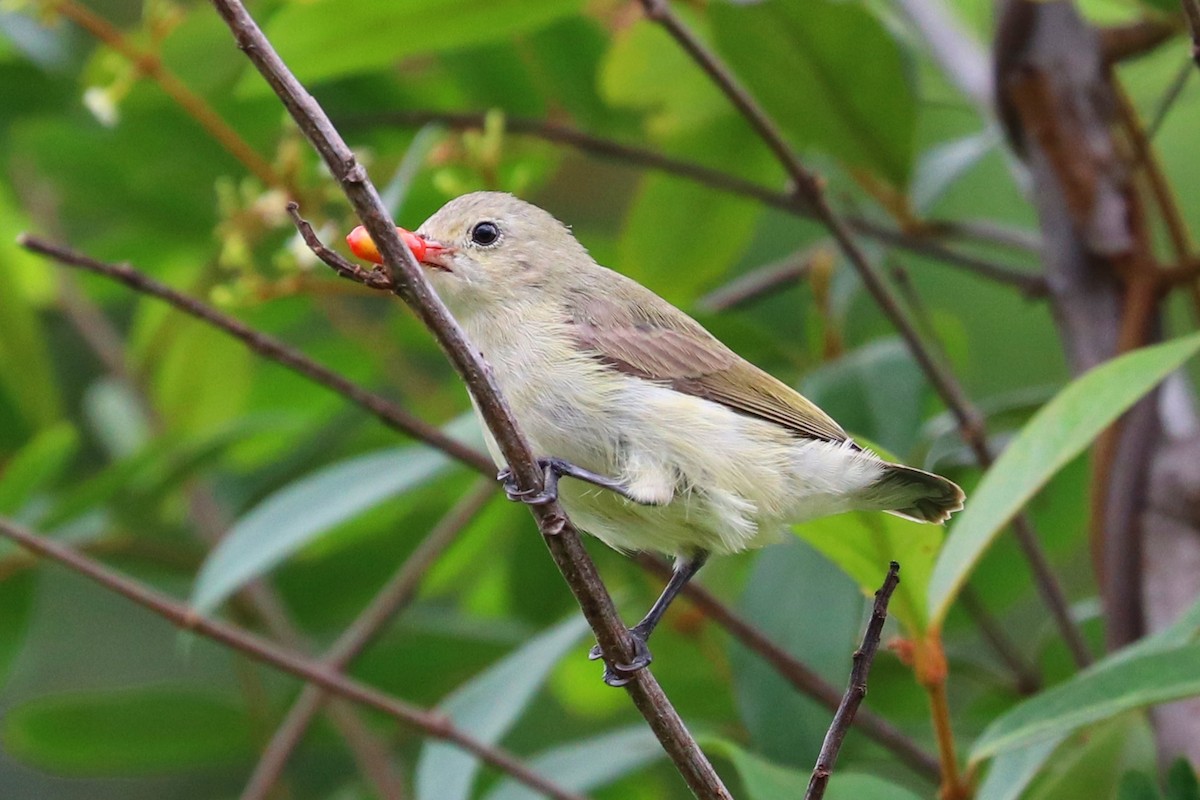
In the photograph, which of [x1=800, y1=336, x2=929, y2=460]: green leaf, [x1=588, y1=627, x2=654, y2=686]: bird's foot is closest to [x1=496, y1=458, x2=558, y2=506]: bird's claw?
[x1=588, y1=627, x2=654, y2=686]: bird's foot

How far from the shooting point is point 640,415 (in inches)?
83.4

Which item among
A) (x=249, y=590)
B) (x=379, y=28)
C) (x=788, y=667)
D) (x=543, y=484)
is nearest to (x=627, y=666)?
(x=543, y=484)

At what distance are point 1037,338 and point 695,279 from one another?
2.99 meters

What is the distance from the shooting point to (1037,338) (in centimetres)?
566

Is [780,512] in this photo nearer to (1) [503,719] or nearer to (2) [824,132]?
(1) [503,719]

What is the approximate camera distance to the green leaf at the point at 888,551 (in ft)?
6.47

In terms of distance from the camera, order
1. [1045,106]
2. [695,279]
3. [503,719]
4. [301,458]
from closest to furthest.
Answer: [503,719]
[1045,106]
[695,279]
[301,458]

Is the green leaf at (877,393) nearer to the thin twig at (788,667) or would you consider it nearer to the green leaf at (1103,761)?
the thin twig at (788,667)

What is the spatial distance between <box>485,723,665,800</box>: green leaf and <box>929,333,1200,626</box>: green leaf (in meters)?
0.70

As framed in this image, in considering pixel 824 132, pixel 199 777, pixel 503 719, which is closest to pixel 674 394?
pixel 503 719

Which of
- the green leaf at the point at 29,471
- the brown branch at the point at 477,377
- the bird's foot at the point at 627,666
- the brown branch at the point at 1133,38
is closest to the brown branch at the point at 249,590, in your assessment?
the green leaf at the point at 29,471

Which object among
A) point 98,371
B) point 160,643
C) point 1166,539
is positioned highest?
point 98,371

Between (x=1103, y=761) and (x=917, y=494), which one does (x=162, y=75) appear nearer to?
(x=917, y=494)

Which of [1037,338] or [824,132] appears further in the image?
[1037,338]
